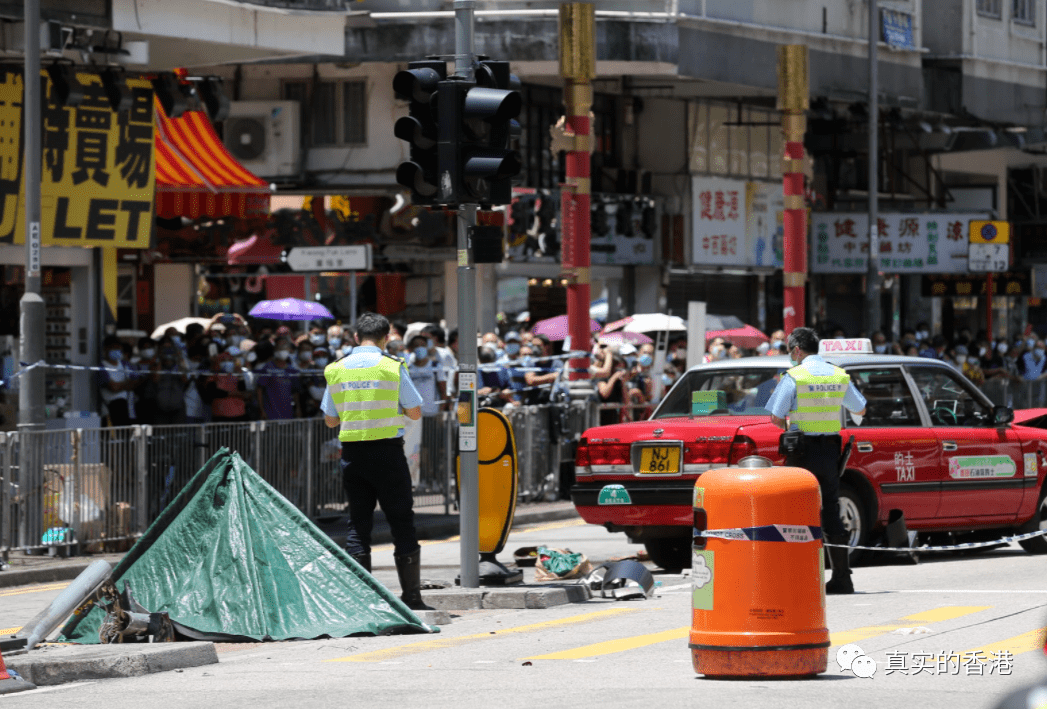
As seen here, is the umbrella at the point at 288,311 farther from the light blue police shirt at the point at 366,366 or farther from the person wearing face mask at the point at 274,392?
the light blue police shirt at the point at 366,366

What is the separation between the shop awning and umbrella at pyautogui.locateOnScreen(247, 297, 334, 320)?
1.34 m

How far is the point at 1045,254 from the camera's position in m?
43.5

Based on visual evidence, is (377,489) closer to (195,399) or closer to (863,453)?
(863,453)

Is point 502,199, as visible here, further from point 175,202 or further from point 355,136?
point 355,136

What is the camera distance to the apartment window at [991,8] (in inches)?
1391

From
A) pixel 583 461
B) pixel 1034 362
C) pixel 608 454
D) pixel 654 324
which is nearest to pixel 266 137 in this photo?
pixel 654 324

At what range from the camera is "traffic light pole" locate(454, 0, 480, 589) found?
1180 centimetres

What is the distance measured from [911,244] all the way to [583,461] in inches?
815

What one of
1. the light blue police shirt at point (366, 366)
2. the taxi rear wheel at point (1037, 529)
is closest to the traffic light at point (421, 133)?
the light blue police shirt at point (366, 366)

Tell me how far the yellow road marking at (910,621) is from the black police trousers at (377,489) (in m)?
2.83

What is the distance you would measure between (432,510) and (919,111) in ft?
59.1

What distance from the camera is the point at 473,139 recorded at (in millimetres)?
11664

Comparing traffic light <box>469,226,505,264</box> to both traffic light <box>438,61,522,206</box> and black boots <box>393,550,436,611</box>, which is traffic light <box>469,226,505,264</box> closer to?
traffic light <box>438,61,522,206</box>

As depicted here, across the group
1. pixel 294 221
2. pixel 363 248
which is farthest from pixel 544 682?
pixel 294 221
